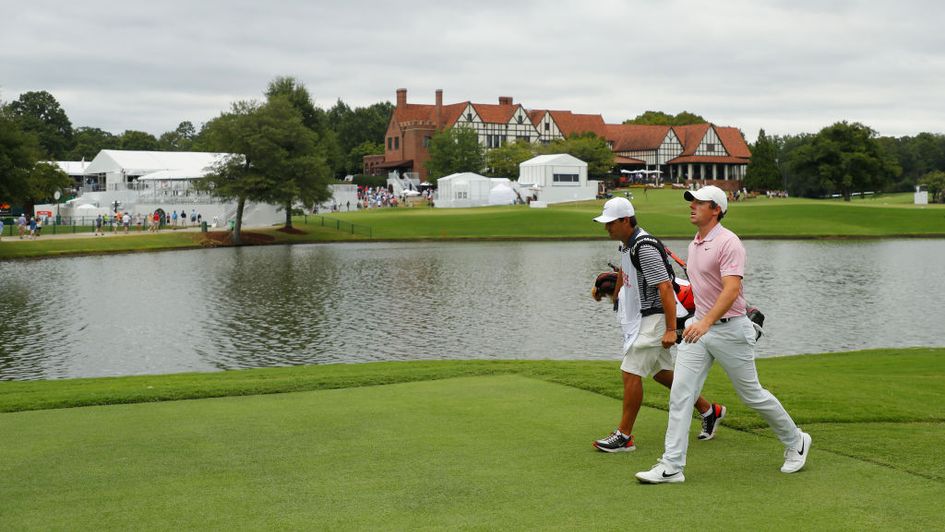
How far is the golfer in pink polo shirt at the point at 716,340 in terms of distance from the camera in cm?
723

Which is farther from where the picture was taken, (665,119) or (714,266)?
(665,119)

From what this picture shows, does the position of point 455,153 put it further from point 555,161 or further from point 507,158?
point 555,161

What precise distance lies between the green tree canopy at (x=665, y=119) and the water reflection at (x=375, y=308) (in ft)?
364

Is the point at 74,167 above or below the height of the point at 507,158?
below

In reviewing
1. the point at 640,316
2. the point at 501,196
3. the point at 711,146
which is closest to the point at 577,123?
the point at 711,146

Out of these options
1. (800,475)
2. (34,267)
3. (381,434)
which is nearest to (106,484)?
(381,434)

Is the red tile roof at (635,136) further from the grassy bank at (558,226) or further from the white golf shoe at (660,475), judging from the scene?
the white golf shoe at (660,475)

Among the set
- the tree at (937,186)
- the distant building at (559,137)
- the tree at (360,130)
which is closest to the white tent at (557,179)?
the distant building at (559,137)

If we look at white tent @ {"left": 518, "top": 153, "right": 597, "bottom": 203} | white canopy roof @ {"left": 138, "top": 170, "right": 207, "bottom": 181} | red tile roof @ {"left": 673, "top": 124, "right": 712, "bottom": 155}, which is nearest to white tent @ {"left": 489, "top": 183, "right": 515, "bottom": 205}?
white tent @ {"left": 518, "top": 153, "right": 597, "bottom": 203}

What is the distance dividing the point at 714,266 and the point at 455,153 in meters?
111

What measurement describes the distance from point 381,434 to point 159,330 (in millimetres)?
21397

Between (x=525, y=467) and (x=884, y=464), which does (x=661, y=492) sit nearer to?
(x=525, y=467)

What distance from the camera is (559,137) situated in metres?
137

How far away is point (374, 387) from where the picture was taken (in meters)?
12.8
